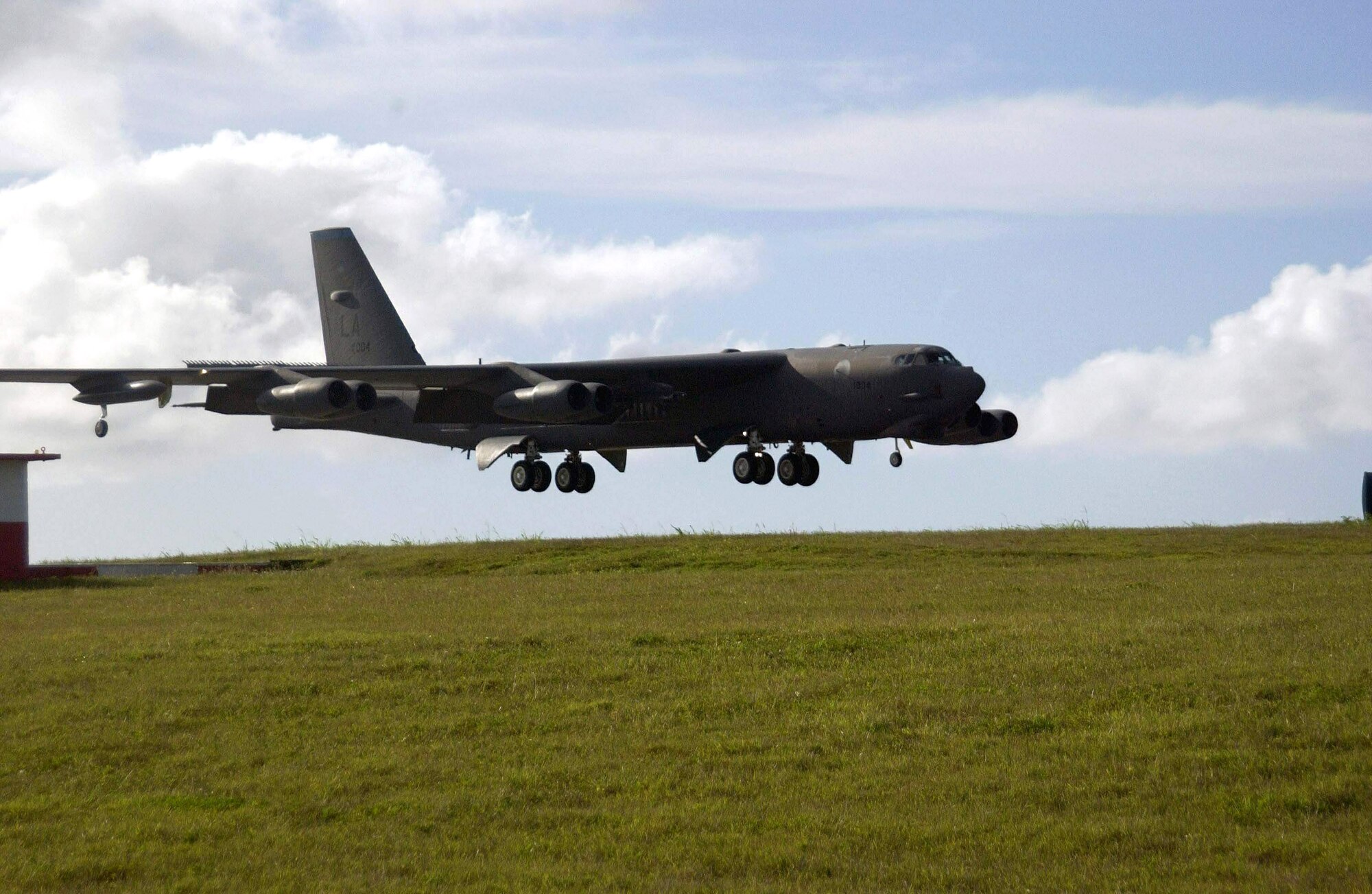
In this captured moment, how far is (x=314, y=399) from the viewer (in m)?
32.6

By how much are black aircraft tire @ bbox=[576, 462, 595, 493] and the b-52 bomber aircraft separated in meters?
0.04

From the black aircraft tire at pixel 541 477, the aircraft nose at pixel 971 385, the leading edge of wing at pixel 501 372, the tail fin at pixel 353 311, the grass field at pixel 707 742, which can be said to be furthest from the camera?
the tail fin at pixel 353 311

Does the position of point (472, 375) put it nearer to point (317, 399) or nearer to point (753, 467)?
point (317, 399)

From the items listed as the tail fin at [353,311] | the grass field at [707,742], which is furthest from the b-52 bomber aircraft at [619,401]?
the grass field at [707,742]

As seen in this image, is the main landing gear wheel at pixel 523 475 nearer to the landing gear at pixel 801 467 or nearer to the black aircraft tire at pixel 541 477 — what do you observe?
the black aircraft tire at pixel 541 477

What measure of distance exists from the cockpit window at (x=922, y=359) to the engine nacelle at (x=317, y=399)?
10612 millimetres

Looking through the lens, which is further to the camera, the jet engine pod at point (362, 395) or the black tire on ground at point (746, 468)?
the black tire on ground at point (746, 468)

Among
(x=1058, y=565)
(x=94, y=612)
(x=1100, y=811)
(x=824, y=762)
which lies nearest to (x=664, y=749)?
(x=824, y=762)

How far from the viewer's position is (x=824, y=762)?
664 inches

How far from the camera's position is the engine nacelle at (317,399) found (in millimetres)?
32594

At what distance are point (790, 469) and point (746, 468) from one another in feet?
3.20

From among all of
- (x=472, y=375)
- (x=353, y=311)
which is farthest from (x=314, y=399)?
(x=353, y=311)

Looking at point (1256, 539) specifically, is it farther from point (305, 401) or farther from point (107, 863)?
point (107, 863)

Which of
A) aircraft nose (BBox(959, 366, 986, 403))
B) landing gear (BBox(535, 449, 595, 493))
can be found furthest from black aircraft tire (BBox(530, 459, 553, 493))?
aircraft nose (BBox(959, 366, 986, 403))
